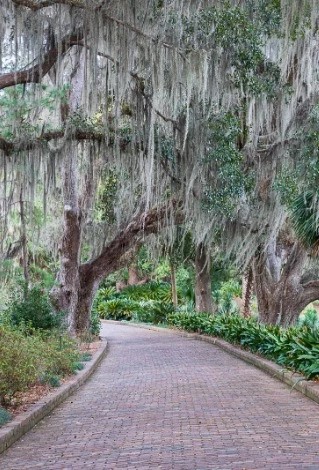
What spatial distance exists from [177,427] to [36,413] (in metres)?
1.64

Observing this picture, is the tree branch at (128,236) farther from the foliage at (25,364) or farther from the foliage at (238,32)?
the foliage at (238,32)

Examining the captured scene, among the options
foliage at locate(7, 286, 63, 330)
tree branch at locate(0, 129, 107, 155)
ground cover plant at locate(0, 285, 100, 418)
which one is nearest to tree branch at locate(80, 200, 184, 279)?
ground cover plant at locate(0, 285, 100, 418)

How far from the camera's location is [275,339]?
1528 centimetres

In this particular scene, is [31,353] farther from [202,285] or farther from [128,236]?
[202,285]

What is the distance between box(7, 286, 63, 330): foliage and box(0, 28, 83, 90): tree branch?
26.3 feet

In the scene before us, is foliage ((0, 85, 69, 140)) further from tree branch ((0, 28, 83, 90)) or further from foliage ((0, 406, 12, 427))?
foliage ((0, 406, 12, 427))

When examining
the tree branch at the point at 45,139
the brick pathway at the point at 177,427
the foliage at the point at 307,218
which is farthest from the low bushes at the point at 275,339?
the tree branch at the point at 45,139

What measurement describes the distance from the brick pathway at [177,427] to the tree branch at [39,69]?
4315 mm

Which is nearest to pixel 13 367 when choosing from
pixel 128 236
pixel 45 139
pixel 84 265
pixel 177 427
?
pixel 177 427

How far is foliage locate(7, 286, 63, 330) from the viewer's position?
18.7 metres

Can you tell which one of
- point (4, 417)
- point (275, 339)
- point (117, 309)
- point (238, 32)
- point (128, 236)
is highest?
point (238, 32)

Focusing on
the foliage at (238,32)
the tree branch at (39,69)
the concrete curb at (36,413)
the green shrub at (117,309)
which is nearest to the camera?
the concrete curb at (36,413)

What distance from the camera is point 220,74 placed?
13.1m

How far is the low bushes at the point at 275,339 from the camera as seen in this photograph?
12.2 meters
